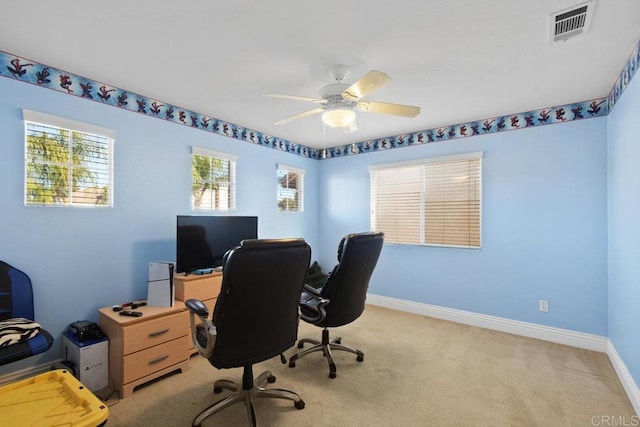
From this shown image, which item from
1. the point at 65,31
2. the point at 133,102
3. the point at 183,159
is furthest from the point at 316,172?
the point at 65,31

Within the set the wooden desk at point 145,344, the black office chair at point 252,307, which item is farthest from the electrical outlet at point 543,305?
the wooden desk at point 145,344

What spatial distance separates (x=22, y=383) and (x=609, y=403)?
12.0 feet

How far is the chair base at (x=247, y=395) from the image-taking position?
180cm

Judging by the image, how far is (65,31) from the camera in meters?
1.91

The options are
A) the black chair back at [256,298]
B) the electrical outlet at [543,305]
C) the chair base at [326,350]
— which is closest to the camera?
the black chair back at [256,298]

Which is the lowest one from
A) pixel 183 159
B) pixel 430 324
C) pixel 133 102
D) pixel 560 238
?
pixel 430 324

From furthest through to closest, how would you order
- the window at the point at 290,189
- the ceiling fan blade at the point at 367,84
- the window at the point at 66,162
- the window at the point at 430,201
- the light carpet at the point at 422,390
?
the window at the point at 290,189
the window at the point at 430,201
the window at the point at 66,162
the light carpet at the point at 422,390
the ceiling fan blade at the point at 367,84

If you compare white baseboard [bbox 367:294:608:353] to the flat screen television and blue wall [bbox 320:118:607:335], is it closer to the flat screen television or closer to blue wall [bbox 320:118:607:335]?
blue wall [bbox 320:118:607:335]

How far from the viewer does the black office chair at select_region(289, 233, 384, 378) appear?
227 centimetres

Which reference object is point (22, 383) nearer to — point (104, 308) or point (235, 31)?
point (104, 308)

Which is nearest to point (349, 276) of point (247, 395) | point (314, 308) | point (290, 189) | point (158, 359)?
point (314, 308)

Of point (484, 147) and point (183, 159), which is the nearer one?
point (183, 159)

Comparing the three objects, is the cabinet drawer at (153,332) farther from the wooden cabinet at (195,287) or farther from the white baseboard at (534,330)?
the white baseboard at (534,330)

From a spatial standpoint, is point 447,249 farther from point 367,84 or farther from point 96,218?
point 96,218
